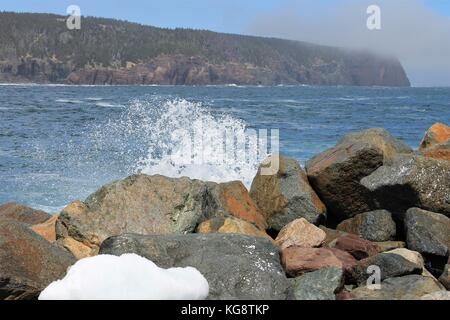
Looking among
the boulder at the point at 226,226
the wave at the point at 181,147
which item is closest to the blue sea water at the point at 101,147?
the wave at the point at 181,147

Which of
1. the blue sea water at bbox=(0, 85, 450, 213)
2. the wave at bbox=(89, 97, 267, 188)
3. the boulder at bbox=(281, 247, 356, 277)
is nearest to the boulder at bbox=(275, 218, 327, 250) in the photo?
the boulder at bbox=(281, 247, 356, 277)

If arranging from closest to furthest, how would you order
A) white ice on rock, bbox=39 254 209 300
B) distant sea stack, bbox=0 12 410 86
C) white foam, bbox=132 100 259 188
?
white ice on rock, bbox=39 254 209 300 → white foam, bbox=132 100 259 188 → distant sea stack, bbox=0 12 410 86

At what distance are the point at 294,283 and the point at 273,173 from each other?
3608mm

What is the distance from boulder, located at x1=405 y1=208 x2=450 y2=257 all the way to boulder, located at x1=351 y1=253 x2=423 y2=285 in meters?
0.93

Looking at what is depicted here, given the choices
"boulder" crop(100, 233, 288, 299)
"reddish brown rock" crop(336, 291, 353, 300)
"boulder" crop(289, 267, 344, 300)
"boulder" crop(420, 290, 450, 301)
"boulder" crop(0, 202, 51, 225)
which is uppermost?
"boulder" crop(100, 233, 288, 299)

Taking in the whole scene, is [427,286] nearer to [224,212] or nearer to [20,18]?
[224,212]

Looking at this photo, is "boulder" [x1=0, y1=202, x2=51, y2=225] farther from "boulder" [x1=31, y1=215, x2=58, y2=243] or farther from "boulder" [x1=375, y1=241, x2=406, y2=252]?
"boulder" [x1=375, y1=241, x2=406, y2=252]

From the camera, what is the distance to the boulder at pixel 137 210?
7285 millimetres

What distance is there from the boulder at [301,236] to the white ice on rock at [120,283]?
2.64m

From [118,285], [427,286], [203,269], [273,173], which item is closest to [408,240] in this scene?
[427,286]

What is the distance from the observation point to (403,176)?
26.9ft

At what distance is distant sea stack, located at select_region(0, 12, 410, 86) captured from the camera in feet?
470

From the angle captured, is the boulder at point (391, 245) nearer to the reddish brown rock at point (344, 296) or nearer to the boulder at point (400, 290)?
the boulder at point (400, 290)

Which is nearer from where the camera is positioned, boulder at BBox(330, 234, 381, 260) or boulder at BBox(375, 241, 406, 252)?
boulder at BBox(330, 234, 381, 260)
